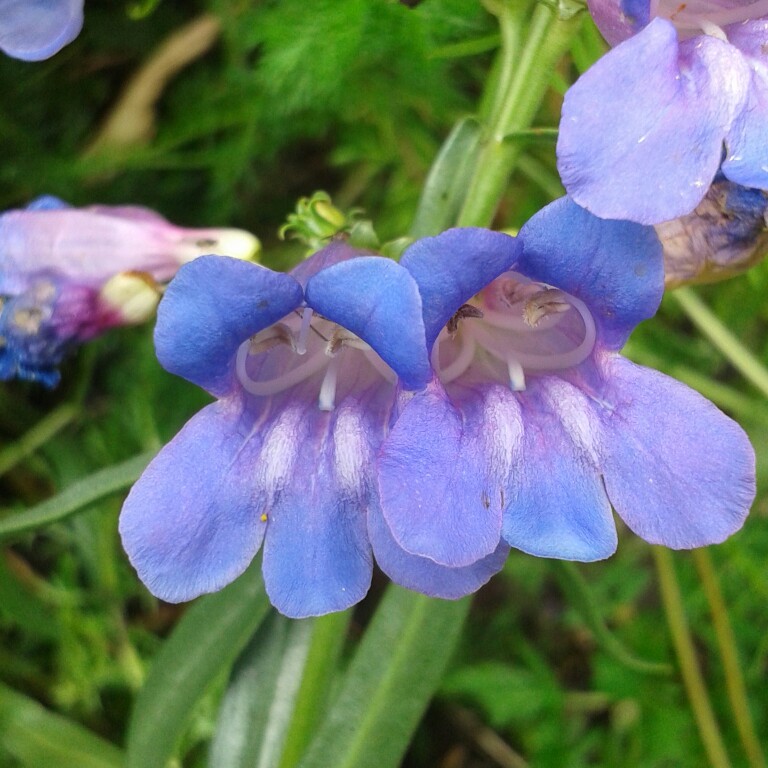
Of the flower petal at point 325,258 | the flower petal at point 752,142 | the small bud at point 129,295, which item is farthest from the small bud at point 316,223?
the flower petal at point 752,142

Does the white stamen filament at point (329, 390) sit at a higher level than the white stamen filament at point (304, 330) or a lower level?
lower

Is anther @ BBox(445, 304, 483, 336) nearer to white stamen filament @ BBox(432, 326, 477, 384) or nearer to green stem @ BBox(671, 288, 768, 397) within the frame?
white stamen filament @ BBox(432, 326, 477, 384)

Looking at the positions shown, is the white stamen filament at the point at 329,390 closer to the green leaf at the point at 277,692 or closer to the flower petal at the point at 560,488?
the flower petal at the point at 560,488

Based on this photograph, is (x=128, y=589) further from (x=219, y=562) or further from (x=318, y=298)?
(x=318, y=298)

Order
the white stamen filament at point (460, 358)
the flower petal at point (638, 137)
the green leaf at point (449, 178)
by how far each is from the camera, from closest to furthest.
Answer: the flower petal at point (638, 137) < the white stamen filament at point (460, 358) < the green leaf at point (449, 178)

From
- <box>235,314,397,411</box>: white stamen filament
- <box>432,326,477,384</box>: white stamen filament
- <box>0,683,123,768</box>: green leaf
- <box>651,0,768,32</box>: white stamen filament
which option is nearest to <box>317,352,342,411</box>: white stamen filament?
<box>235,314,397,411</box>: white stamen filament

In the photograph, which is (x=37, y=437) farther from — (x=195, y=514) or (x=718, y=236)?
(x=718, y=236)
